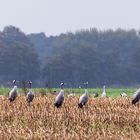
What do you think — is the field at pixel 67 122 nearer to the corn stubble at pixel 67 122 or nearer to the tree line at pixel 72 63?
the corn stubble at pixel 67 122

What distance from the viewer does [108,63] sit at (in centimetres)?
8244

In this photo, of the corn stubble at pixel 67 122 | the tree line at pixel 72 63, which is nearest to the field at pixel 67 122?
the corn stubble at pixel 67 122

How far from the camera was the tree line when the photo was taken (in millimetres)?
76812

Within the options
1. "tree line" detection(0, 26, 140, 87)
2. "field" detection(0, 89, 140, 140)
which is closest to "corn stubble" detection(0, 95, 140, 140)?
"field" detection(0, 89, 140, 140)

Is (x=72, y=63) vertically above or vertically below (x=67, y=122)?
above

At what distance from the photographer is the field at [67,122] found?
11.1 meters

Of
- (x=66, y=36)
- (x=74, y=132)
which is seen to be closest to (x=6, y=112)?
(x=74, y=132)

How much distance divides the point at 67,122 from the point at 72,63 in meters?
67.3

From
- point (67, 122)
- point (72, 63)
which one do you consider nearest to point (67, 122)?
point (67, 122)

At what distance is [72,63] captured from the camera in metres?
80.9

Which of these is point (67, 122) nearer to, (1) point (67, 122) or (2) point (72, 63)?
(1) point (67, 122)

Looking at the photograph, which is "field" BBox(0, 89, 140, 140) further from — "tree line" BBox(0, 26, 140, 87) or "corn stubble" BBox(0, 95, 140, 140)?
"tree line" BBox(0, 26, 140, 87)

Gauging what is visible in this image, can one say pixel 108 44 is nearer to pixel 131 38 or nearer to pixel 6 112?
pixel 131 38

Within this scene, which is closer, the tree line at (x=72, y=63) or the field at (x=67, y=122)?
the field at (x=67, y=122)
